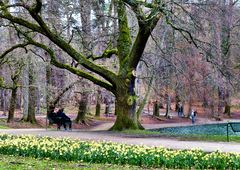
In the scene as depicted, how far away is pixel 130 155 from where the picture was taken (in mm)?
9688

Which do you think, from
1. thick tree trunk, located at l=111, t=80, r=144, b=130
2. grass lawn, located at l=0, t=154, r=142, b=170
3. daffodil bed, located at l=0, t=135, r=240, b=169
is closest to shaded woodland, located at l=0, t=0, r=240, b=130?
thick tree trunk, located at l=111, t=80, r=144, b=130

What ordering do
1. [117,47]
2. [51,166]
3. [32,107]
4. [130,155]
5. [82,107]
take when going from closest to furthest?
[51,166] < [130,155] < [117,47] < [32,107] < [82,107]

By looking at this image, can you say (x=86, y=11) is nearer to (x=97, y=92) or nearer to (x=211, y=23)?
(x=211, y=23)

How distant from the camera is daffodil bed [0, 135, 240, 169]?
929cm

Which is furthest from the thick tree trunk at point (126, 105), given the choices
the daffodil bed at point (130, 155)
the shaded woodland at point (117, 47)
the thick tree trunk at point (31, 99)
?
the thick tree trunk at point (31, 99)

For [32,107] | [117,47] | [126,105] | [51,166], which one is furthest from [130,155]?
[32,107]

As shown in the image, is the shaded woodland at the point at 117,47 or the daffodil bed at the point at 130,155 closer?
the daffodil bed at the point at 130,155

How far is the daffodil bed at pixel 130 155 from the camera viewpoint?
9.29 meters

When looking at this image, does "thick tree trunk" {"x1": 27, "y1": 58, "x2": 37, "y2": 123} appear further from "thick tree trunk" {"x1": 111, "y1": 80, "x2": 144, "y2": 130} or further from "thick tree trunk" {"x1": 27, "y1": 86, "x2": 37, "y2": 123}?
"thick tree trunk" {"x1": 111, "y1": 80, "x2": 144, "y2": 130}

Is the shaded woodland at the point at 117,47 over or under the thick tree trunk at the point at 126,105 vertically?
over

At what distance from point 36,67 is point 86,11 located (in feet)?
27.8

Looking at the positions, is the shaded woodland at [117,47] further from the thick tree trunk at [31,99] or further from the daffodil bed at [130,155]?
the daffodil bed at [130,155]

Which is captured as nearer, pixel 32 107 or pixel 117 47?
pixel 117 47

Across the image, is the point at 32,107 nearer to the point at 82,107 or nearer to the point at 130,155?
the point at 82,107
